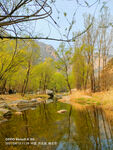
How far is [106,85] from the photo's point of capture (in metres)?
16.3

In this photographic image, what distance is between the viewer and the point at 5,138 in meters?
3.51

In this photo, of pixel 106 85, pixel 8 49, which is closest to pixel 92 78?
pixel 106 85

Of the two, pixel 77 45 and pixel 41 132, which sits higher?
pixel 77 45

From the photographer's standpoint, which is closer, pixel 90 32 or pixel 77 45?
pixel 90 32

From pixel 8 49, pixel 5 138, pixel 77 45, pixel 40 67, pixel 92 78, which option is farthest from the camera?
pixel 40 67

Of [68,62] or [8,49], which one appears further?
[68,62]

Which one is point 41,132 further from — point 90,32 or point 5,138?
point 90,32

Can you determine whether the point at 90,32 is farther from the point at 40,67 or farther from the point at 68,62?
the point at 40,67

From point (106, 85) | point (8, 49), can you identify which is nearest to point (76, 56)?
point (106, 85)

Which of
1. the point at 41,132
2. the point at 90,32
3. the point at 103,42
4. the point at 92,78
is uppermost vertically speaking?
the point at 90,32

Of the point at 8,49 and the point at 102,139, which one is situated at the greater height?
the point at 8,49

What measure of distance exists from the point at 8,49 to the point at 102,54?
45.2 ft

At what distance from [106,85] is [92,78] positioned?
89.1 inches

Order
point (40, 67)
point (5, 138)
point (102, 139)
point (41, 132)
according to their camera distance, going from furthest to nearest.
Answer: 1. point (40, 67)
2. point (41, 132)
3. point (5, 138)
4. point (102, 139)
